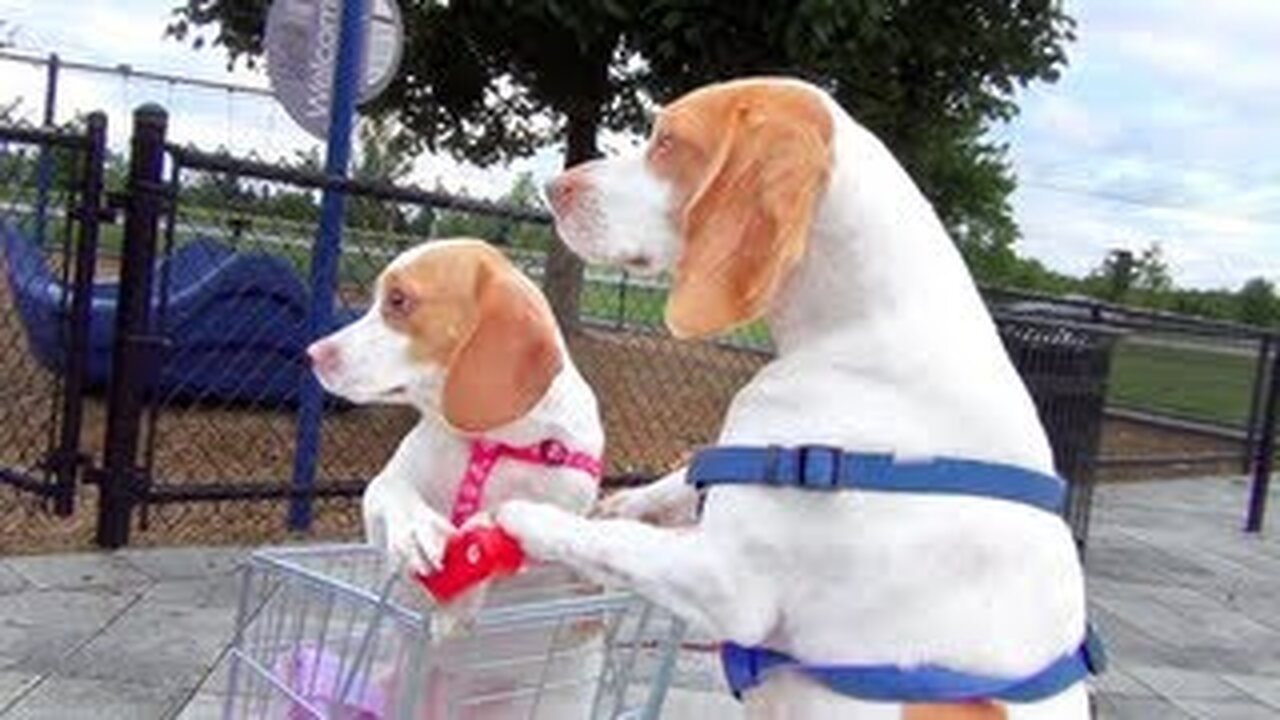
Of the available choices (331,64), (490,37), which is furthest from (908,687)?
(490,37)

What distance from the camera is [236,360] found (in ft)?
26.4

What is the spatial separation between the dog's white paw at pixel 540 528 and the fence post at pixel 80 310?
469 centimetres

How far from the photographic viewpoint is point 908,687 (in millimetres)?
1977

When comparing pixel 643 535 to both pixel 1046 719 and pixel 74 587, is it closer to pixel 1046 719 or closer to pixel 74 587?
pixel 1046 719

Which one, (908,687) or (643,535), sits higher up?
(643,535)

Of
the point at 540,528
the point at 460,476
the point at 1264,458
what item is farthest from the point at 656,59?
the point at 540,528

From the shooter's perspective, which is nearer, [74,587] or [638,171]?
[638,171]

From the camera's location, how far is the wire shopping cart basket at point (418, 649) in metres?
2.31

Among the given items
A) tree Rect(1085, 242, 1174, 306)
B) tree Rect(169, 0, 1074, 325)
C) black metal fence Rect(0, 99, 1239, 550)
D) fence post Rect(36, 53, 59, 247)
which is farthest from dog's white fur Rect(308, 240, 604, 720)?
tree Rect(1085, 242, 1174, 306)

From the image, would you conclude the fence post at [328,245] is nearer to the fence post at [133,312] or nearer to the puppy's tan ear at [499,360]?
the fence post at [133,312]

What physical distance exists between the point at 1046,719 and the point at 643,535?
0.50 m

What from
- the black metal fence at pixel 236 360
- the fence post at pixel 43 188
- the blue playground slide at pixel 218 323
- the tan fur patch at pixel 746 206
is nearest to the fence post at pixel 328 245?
the black metal fence at pixel 236 360

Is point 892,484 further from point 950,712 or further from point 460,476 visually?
point 460,476

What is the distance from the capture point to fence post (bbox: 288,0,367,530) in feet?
22.8
